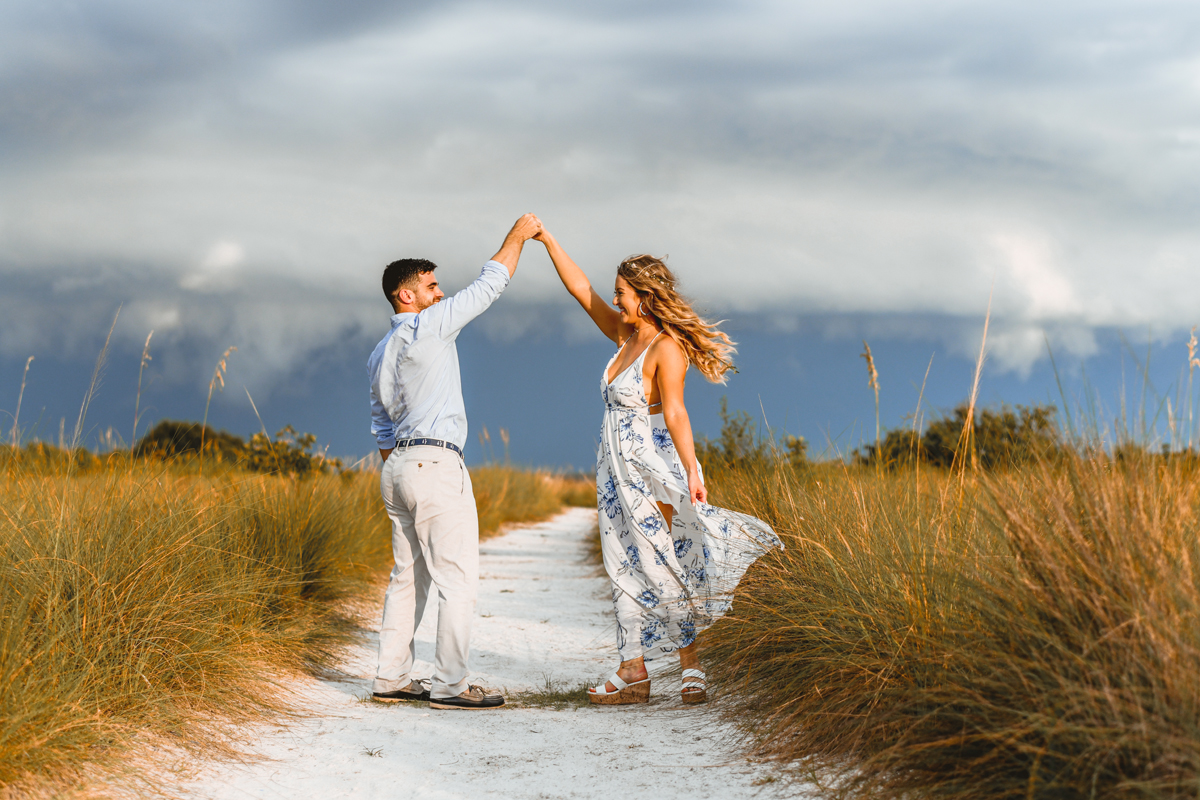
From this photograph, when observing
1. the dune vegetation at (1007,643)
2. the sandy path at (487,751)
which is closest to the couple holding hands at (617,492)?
the sandy path at (487,751)

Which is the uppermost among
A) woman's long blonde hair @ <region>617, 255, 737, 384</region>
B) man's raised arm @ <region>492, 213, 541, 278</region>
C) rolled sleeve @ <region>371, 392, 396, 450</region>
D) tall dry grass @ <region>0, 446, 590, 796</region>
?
man's raised arm @ <region>492, 213, 541, 278</region>

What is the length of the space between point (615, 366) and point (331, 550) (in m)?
2.89

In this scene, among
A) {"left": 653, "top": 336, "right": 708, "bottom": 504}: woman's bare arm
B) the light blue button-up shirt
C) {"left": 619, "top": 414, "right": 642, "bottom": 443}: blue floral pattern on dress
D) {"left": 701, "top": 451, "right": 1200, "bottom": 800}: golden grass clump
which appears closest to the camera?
{"left": 701, "top": 451, "right": 1200, "bottom": 800}: golden grass clump

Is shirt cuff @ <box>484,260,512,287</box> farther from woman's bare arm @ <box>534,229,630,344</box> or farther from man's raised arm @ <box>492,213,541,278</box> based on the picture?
woman's bare arm @ <box>534,229,630,344</box>

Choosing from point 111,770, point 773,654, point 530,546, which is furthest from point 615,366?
point 530,546

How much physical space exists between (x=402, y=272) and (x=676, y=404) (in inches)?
61.8

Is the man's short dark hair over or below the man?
over

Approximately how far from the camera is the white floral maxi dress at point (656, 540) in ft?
13.6

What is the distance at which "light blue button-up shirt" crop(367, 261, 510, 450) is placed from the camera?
162 inches

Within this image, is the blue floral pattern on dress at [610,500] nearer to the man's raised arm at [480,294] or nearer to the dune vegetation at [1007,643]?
the dune vegetation at [1007,643]

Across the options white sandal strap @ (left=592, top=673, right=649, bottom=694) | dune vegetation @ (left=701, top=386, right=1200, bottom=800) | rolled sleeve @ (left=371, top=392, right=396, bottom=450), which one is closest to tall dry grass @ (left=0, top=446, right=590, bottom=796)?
rolled sleeve @ (left=371, top=392, right=396, bottom=450)

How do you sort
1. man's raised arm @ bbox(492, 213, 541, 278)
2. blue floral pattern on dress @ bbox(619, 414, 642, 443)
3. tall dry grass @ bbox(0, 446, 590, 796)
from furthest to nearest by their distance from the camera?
man's raised arm @ bbox(492, 213, 541, 278) → blue floral pattern on dress @ bbox(619, 414, 642, 443) → tall dry grass @ bbox(0, 446, 590, 796)

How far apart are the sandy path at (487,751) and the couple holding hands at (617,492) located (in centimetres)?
23

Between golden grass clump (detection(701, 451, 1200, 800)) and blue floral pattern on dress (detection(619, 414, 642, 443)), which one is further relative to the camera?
blue floral pattern on dress (detection(619, 414, 642, 443))
